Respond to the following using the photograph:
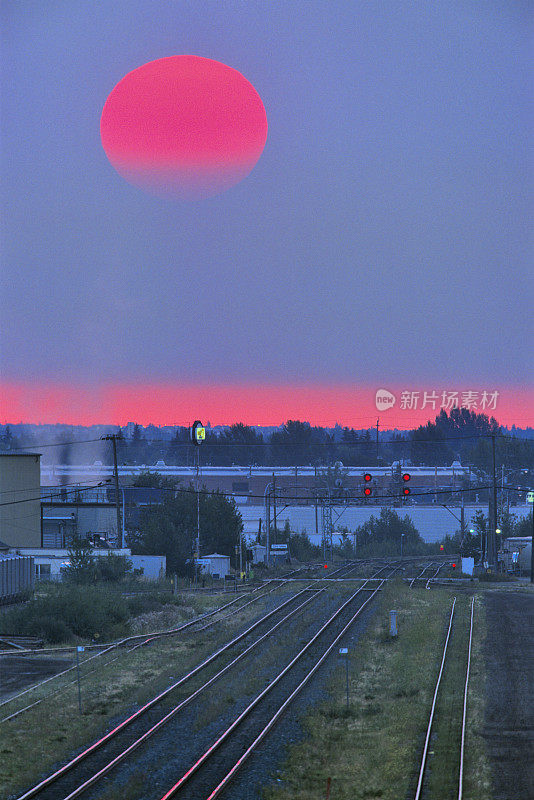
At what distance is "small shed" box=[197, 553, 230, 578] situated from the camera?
63812mm

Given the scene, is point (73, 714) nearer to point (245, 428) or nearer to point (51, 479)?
point (51, 479)

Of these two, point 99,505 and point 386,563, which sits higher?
point 99,505

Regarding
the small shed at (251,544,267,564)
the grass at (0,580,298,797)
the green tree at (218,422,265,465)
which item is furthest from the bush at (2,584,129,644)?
the green tree at (218,422,265,465)

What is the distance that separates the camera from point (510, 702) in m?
21.8

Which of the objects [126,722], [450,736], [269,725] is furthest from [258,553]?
[450,736]

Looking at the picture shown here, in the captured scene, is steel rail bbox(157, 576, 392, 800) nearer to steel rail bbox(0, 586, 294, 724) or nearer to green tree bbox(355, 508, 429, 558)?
steel rail bbox(0, 586, 294, 724)

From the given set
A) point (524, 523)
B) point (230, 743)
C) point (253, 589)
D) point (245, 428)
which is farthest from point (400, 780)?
point (245, 428)

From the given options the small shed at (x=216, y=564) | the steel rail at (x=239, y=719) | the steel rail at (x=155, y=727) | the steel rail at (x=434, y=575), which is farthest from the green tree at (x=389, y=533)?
the steel rail at (x=155, y=727)

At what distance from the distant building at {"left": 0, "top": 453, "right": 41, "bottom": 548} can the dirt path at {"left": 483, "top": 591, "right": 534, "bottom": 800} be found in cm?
3081

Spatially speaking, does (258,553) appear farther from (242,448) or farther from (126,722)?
(242,448)

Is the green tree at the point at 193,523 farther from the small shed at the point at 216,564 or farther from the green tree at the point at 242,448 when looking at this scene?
the green tree at the point at 242,448

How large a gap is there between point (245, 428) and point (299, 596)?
153166 millimetres

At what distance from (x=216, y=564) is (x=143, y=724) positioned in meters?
45.8

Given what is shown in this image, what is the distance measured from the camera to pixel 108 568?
5300cm
